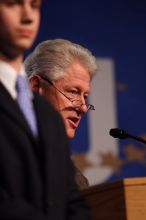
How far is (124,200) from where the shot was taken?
4.62 ft

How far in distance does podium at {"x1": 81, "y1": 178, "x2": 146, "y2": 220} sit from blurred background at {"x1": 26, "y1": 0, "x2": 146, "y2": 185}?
145 centimetres

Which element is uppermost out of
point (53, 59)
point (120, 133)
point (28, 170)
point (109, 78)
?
point (28, 170)

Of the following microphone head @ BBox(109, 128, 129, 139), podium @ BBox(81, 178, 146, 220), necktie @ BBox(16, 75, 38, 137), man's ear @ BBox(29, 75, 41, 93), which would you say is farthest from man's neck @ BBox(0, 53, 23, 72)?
man's ear @ BBox(29, 75, 41, 93)

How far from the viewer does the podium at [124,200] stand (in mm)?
1407

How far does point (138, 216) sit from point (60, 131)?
0.40m

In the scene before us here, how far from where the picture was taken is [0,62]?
1.01 m

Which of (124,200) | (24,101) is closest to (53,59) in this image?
(124,200)

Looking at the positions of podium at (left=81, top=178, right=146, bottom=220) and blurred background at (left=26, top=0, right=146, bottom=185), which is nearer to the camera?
podium at (left=81, top=178, right=146, bottom=220)

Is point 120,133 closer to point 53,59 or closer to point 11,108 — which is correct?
point 53,59

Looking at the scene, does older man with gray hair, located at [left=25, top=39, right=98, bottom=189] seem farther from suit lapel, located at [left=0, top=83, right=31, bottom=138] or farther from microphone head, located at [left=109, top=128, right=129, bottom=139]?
suit lapel, located at [left=0, top=83, right=31, bottom=138]

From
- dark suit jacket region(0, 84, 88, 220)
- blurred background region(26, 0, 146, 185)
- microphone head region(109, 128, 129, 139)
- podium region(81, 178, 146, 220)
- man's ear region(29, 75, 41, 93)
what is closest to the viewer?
dark suit jacket region(0, 84, 88, 220)

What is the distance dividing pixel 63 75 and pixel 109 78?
3.50 ft

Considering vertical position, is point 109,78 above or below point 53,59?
below

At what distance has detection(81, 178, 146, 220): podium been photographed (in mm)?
1407
